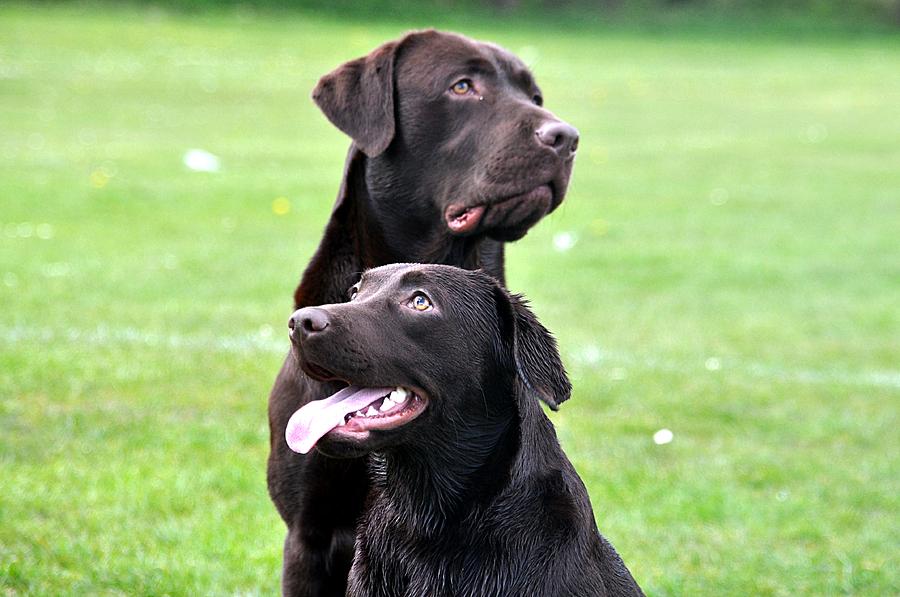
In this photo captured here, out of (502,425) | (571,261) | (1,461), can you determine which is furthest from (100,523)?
(571,261)

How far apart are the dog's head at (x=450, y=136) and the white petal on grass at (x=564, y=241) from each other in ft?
25.6

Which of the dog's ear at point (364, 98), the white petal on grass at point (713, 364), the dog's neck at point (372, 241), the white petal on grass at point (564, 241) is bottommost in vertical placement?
the white petal on grass at point (564, 241)

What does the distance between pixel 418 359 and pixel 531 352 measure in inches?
12.6

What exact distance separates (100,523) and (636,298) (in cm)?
612

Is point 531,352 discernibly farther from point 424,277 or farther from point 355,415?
point 355,415

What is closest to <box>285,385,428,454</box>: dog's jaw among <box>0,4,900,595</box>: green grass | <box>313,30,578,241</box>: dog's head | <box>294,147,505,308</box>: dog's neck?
<box>294,147,505,308</box>: dog's neck

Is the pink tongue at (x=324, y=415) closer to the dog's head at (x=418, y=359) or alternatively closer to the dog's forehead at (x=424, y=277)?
the dog's head at (x=418, y=359)

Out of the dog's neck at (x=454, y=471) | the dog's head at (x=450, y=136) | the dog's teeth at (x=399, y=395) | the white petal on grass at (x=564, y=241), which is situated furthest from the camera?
the white petal on grass at (x=564, y=241)

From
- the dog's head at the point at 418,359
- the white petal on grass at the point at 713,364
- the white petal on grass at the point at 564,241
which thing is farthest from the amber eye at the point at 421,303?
the white petal on grass at the point at 564,241

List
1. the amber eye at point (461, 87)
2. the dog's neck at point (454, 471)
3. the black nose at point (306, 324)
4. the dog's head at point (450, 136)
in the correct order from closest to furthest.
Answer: the black nose at point (306, 324) → the dog's neck at point (454, 471) → the dog's head at point (450, 136) → the amber eye at point (461, 87)

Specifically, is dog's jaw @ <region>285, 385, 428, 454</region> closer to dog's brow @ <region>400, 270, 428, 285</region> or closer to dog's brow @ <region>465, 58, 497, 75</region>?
dog's brow @ <region>400, 270, 428, 285</region>

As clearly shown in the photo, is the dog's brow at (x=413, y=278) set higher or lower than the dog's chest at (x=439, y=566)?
higher

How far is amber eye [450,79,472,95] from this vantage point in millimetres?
4930

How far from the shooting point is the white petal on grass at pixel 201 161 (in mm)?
16875
